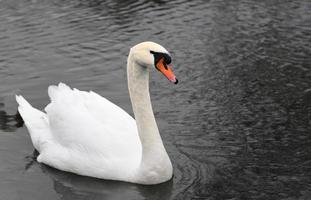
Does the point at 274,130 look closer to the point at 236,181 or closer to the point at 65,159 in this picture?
the point at 236,181

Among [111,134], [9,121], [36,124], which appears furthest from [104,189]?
[9,121]

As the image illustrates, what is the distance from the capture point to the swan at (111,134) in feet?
26.5

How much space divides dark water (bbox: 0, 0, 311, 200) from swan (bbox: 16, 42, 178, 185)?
20 cm

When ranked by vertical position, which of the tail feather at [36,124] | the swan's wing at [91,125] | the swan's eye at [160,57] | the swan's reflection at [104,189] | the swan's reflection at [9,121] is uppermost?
the swan's eye at [160,57]

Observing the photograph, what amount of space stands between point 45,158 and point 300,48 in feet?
20.7

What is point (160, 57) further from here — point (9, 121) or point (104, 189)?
point (9, 121)

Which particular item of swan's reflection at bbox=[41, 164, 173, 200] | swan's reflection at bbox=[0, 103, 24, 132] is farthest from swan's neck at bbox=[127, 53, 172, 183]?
swan's reflection at bbox=[0, 103, 24, 132]

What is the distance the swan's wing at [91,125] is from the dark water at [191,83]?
45 centimetres

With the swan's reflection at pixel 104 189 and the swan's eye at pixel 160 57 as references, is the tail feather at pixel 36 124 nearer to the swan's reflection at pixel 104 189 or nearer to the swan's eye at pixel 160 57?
the swan's reflection at pixel 104 189

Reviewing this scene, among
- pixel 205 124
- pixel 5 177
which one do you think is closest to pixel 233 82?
pixel 205 124

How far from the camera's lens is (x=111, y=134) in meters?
8.54

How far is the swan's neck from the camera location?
26.8 ft

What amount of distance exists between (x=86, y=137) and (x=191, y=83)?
11.9ft

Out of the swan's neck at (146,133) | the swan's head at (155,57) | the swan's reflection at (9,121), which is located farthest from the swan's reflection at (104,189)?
the swan's reflection at (9,121)
